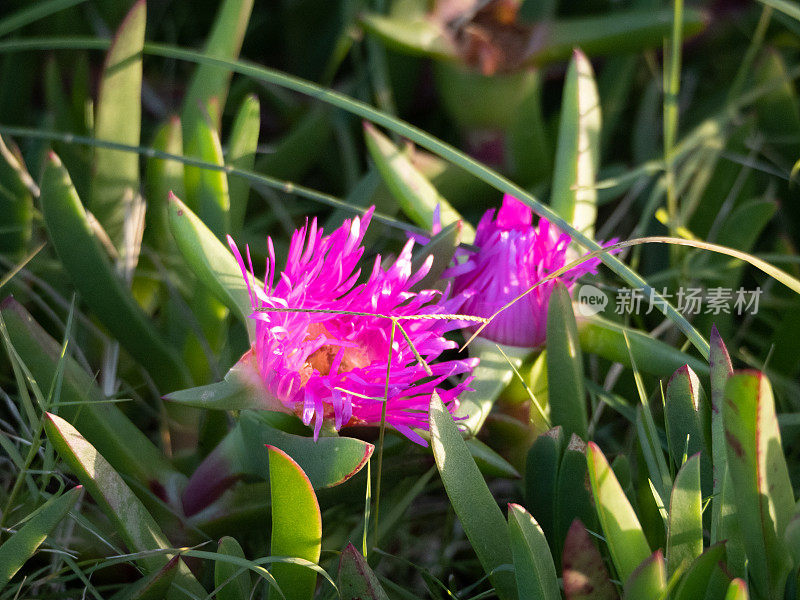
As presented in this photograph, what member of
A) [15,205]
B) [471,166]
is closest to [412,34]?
[471,166]

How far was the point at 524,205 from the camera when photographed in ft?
2.03

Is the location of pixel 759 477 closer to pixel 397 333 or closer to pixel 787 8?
pixel 397 333

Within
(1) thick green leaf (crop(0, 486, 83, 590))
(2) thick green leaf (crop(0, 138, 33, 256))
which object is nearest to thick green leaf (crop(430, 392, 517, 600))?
(1) thick green leaf (crop(0, 486, 83, 590))

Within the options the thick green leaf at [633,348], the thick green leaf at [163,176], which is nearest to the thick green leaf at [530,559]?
the thick green leaf at [633,348]

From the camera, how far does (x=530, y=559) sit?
455 millimetres

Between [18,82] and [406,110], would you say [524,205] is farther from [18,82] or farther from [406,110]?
[18,82]

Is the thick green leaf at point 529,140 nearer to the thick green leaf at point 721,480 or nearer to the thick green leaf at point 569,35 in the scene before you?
the thick green leaf at point 569,35

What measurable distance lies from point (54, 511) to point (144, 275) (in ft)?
1.08

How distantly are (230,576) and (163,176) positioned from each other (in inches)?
15.4

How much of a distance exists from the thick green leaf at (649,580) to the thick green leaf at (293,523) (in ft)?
0.61

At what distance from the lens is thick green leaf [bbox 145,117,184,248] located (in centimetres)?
72

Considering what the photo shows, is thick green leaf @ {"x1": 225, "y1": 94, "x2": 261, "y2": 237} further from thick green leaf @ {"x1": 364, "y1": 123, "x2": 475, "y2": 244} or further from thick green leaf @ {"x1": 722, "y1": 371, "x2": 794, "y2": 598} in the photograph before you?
thick green leaf @ {"x1": 722, "y1": 371, "x2": 794, "y2": 598}

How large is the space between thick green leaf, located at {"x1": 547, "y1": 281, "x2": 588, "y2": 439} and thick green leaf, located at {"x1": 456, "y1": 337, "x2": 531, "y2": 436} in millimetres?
35

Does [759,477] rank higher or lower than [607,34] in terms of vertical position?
lower
